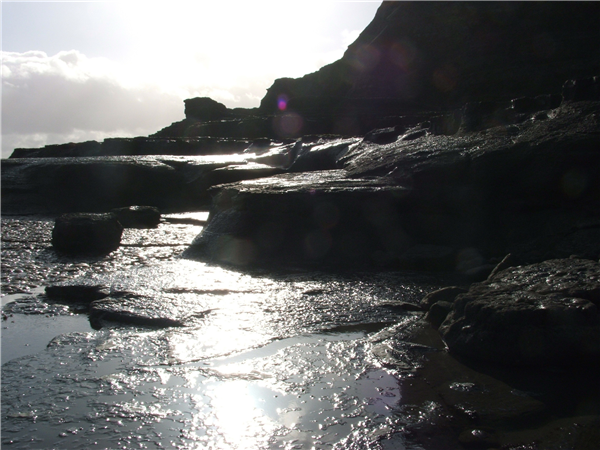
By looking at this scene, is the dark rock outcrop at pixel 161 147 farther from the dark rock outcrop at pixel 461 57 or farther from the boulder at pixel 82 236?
the boulder at pixel 82 236

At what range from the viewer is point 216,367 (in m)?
2.49

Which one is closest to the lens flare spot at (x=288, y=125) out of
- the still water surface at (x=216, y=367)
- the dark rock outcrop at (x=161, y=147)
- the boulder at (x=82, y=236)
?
the dark rock outcrop at (x=161, y=147)

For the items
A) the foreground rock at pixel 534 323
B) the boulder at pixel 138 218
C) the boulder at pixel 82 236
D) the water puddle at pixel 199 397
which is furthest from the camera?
the boulder at pixel 138 218

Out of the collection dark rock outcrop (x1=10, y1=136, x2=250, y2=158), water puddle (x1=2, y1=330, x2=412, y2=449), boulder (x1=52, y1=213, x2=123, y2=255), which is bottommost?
water puddle (x1=2, y1=330, x2=412, y2=449)

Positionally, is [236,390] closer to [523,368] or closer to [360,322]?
[360,322]

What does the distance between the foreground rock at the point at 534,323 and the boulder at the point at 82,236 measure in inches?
164

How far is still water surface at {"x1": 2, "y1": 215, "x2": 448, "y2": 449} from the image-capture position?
192cm

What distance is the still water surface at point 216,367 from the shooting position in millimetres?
1918

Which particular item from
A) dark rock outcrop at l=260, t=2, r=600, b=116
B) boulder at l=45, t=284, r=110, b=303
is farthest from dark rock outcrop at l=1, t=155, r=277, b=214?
dark rock outcrop at l=260, t=2, r=600, b=116

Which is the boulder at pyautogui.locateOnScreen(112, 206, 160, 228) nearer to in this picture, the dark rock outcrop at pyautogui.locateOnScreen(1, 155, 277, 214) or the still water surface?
Result: the dark rock outcrop at pyautogui.locateOnScreen(1, 155, 277, 214)

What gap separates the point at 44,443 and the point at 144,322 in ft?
4.42

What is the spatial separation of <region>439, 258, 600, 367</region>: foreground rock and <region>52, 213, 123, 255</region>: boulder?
418cm

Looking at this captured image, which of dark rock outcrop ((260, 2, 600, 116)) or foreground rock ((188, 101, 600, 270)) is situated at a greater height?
dark rock outcrop ((260, 2, 600, 116))

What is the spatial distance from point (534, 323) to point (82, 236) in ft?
15.8
